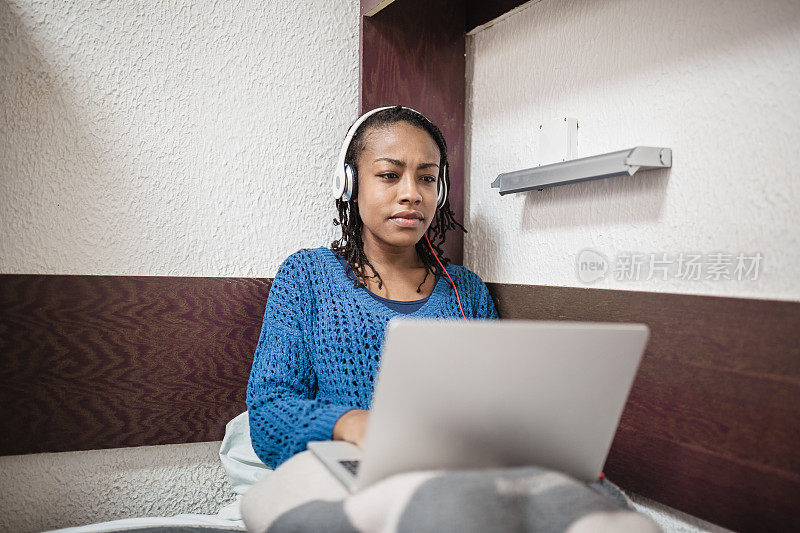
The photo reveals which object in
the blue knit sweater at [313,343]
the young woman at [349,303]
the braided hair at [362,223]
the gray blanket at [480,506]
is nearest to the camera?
the gray blanket at [480,506]

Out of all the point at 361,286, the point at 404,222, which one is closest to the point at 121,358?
→ the point at 361,286

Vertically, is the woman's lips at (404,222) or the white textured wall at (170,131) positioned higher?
the white textured wall at (170,131)

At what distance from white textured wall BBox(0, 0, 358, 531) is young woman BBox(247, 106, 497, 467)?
0.15 meters

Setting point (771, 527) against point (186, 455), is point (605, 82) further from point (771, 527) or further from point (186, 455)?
point (186, 455)

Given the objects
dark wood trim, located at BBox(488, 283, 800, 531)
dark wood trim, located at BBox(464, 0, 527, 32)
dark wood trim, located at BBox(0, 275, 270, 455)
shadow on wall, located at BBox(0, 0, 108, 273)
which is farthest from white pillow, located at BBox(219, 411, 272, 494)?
dark wood trim, located at BBox(464, 0, 527, 32)

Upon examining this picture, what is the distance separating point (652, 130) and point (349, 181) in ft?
1.85

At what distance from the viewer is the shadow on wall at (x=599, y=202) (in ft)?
3.09

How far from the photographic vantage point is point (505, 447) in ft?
2.03

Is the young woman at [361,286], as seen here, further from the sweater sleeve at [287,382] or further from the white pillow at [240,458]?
the white pillow at [240,458]

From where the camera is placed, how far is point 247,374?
1.21 meters

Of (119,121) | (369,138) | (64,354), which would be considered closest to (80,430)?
(64,354)

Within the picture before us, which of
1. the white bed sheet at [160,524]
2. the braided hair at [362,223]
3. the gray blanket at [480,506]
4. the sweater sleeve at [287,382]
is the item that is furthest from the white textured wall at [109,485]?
the gray blanket at [480,506]

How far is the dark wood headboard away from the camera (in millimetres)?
765

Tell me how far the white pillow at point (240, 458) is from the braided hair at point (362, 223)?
380 mm
